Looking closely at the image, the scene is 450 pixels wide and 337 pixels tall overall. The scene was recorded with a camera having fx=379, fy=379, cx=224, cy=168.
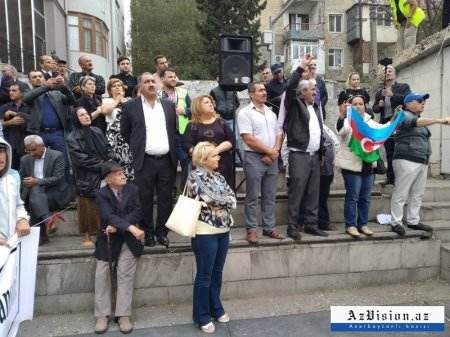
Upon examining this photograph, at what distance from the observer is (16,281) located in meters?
3.06

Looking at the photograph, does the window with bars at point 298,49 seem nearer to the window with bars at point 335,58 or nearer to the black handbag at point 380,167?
the window with bars at point 335,58

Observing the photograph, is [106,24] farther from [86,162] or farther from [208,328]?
[208,328]

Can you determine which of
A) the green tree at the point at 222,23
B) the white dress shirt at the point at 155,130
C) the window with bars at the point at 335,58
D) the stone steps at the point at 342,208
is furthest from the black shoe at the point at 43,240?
the window with bars at the point at 335,58

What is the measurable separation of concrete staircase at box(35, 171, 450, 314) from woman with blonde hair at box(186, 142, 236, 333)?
747 mm

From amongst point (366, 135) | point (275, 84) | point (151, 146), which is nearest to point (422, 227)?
point (366, 135)

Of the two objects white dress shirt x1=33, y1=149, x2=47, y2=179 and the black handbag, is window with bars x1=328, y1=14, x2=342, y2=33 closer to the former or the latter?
the black handbag

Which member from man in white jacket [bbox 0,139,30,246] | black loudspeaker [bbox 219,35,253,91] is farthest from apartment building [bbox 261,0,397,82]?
man in white jacket [bbox 0,139,30,246]

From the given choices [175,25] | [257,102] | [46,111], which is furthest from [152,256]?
[175,25]

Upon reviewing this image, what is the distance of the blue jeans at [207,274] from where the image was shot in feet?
11.6

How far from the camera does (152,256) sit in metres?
4.32

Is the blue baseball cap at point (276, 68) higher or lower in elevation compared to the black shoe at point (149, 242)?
higher

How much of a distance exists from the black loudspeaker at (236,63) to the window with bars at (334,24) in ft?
106

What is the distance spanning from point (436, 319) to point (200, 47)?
2215cm

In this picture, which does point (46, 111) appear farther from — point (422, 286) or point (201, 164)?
point (422, 286)
